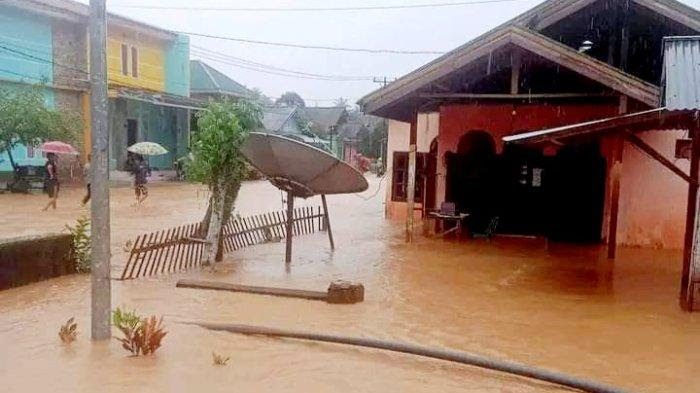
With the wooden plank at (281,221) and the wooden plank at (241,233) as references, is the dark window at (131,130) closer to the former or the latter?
the wooden plank at (281,221)

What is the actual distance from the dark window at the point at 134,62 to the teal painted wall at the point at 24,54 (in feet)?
17.0

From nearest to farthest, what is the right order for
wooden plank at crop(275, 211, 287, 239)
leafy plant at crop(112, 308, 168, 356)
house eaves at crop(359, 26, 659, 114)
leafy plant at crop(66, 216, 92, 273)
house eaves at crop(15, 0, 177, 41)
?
leafy plant at crop(112, 308, 168, 356), leafy plant at crop(66, 216, 92, 273), house eaves at crop(359, 26, 659, 114), wooden plank at crop(275, 211, 287, 239), house eaves at crop(15, 0, 177, 41)

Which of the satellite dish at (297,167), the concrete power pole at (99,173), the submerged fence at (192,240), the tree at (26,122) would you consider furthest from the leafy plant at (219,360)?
the tree at (26,122)

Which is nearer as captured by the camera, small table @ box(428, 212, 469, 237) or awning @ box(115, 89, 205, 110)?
small table @ box(428, 212, 469, 237)

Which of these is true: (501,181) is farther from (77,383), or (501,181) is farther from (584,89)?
(77,383)

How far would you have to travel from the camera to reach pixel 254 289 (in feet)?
28.5

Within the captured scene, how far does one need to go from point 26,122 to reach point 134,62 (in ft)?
36.3

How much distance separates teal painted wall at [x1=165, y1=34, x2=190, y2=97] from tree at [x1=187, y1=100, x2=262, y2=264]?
25.4 metres

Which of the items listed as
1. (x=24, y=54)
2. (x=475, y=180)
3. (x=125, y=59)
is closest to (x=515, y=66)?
(x=475, y=180)

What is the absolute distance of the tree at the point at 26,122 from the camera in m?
21.7

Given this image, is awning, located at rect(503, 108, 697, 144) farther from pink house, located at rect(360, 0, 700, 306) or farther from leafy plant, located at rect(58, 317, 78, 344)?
leafy plant, located at rect(58, 317, 78, 344)

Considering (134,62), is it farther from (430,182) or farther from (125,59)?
(430,182)

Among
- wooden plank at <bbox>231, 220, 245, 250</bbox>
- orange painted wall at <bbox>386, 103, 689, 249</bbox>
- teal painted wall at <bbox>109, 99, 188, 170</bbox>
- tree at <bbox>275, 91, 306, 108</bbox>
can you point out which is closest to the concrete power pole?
wooden plank at <bbox>231, 220, 245, 250</bbox>

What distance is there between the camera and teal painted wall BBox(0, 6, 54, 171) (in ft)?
82.0
